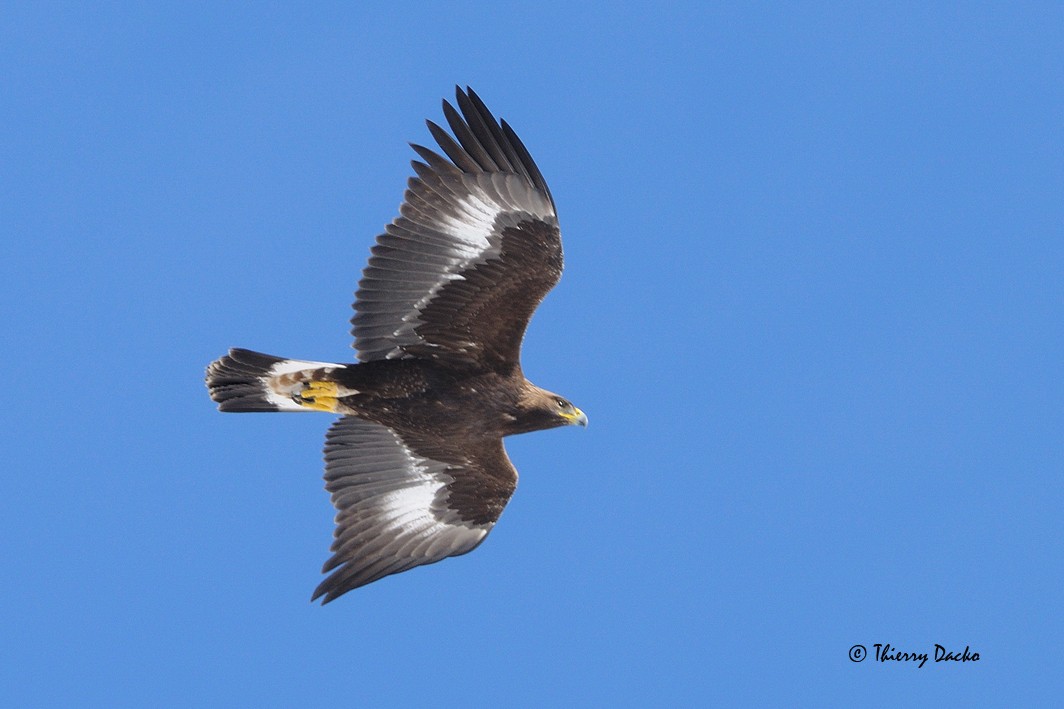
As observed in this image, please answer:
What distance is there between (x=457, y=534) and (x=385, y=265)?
2.84 meters

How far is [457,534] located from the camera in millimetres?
17016

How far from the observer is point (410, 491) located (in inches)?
675

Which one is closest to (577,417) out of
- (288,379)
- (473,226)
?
(473,226)

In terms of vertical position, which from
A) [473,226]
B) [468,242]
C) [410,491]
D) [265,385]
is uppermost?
[473,226]

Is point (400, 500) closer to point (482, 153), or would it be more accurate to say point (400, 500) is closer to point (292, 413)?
point (292, 413)

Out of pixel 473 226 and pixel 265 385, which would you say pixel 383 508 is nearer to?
pixel 265 385

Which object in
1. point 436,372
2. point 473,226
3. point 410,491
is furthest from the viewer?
point 410,491

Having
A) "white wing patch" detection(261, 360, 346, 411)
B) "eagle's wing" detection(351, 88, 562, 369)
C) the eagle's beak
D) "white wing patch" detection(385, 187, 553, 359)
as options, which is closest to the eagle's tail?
"white wing patch" detection(261, 360, 346, 411)

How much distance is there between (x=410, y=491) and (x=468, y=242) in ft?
8.88

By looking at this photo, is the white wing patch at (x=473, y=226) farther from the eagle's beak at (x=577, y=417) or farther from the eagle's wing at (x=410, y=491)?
the eagle's wing at (x=410, y=491)

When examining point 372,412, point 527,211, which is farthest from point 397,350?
point 527,211

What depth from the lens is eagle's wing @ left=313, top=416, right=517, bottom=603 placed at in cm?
1683

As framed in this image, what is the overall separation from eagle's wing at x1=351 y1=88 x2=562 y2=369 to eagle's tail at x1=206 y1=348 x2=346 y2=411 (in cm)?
85

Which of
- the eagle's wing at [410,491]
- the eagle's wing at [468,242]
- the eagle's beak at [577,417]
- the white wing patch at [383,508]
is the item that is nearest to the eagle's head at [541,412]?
the eagle's beak at [577,417]
